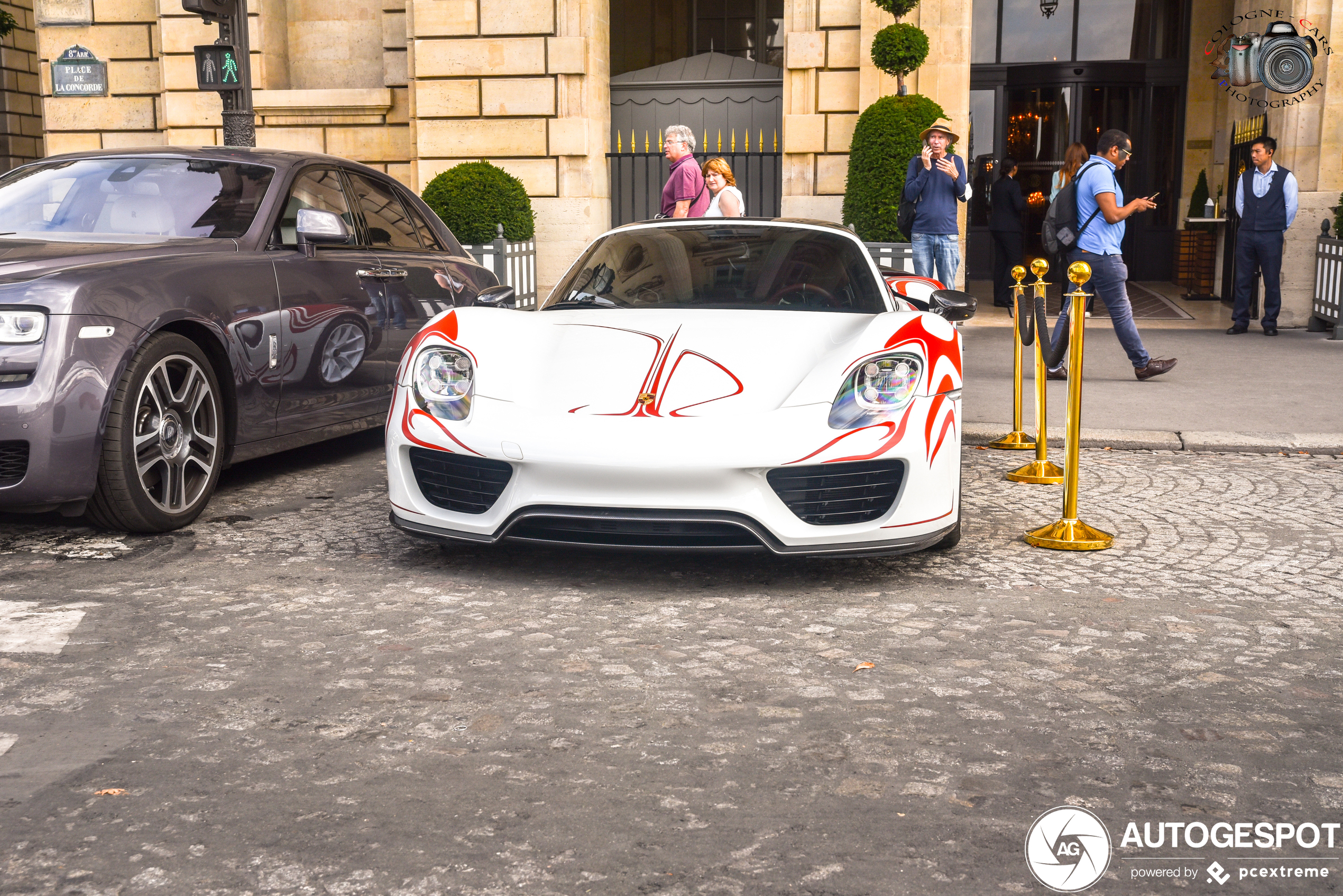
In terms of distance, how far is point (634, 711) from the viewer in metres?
3.34

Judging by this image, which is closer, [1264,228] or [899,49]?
[1264,228]

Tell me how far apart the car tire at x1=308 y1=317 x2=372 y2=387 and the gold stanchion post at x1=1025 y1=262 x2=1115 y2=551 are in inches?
129

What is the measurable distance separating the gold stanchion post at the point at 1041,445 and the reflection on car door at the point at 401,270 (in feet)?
9.89

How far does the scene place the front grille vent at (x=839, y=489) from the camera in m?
4.35

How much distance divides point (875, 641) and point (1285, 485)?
3448mm

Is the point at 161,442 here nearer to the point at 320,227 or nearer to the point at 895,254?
the point at 320,227

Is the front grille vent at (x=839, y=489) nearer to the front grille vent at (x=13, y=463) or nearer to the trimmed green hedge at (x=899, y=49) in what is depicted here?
the front grille vent at (x=13, y=463)

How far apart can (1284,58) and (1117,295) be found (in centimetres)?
609

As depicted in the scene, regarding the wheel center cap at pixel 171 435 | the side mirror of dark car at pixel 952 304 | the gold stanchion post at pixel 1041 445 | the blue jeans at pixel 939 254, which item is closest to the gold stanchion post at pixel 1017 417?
the gold stanchion post at pixel 1041 445

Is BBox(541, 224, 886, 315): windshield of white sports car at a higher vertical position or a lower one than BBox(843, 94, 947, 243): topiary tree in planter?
lower

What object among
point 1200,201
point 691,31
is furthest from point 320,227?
point 691,31

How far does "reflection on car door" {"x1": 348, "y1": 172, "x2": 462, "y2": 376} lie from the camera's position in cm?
695

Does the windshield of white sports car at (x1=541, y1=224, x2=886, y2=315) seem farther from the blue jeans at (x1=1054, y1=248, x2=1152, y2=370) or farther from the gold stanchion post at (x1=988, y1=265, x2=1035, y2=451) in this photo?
the blue jeans at (x1=1054, y1=248, x2=1152, y2=370)

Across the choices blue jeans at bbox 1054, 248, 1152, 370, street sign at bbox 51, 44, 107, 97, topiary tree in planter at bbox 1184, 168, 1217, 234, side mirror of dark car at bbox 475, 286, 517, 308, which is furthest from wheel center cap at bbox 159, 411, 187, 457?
topiary tree in planter at bbox 1184, 168, 1217, 234
